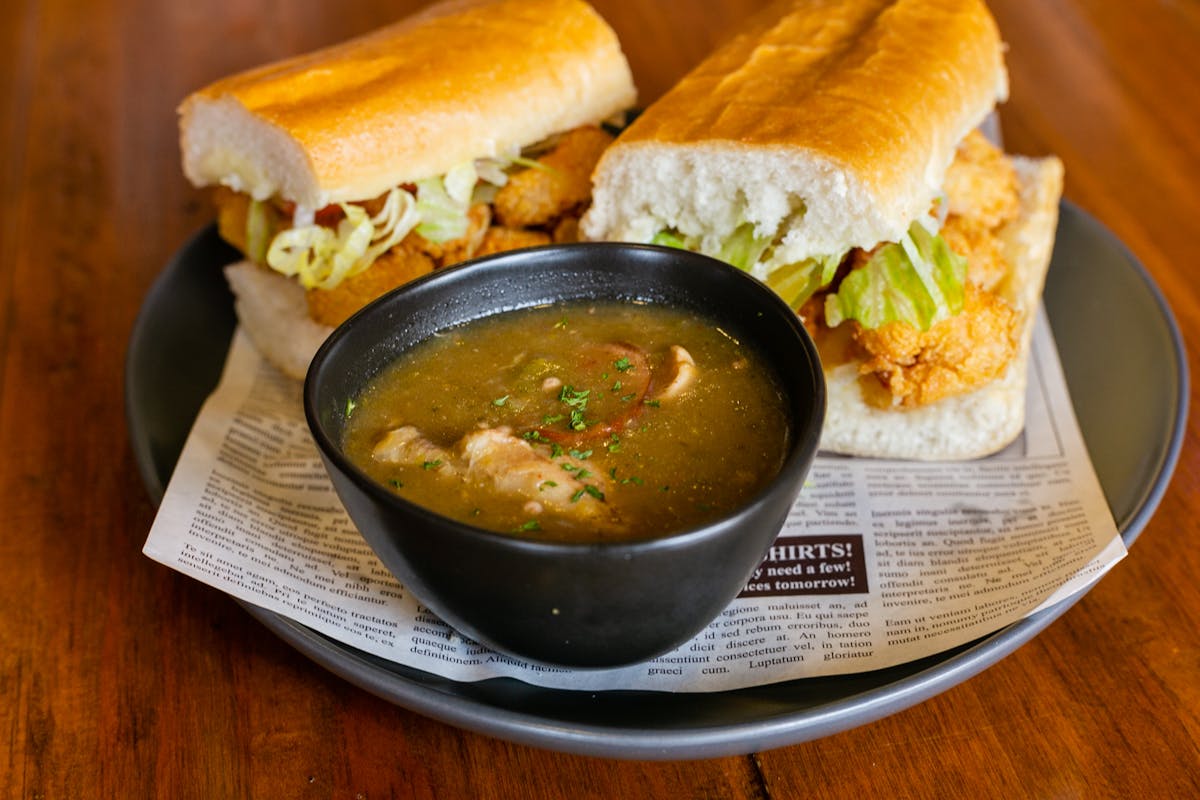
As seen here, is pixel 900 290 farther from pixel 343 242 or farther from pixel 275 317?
pixel 275 317

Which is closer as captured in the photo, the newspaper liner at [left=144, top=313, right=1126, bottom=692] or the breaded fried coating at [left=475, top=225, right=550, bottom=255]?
the newspaper liner at [left=144, top=313, right=1126, bottom=692]

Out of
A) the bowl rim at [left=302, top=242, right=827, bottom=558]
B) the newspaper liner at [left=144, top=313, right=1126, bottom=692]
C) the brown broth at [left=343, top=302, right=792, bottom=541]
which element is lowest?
the newspaper liner at [left=144, top=313, right=1126, bottom=692]

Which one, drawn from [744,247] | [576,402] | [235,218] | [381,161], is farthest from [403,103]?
[576,402]

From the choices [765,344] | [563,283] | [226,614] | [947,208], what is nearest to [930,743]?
[765,344]

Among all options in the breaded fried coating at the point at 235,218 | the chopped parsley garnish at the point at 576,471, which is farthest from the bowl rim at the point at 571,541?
the breaded fried coating at the point at 235,218

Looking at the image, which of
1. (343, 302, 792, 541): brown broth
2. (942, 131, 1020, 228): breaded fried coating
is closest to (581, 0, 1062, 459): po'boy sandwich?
(942, 131, 1020, 228): breaded fried coating

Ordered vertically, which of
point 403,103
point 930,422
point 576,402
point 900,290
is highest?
point 403,103

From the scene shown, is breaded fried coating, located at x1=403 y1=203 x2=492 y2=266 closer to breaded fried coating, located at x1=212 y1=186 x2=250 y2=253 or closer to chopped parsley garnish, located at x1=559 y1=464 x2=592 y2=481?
breaded fried coating, located at x1=212 y1=186 x2=250 y2=253
